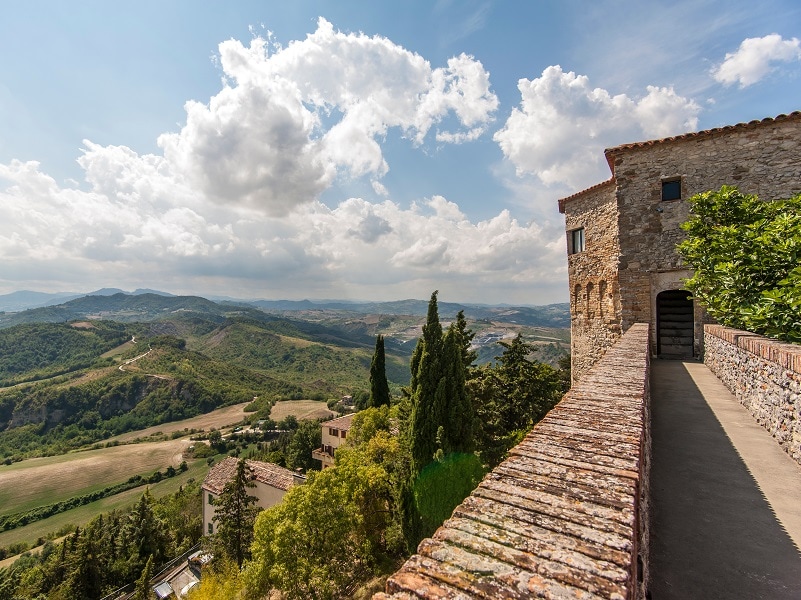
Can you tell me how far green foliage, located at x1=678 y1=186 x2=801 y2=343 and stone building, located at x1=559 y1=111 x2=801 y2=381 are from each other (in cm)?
162

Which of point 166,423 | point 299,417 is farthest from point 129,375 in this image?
point 299,417

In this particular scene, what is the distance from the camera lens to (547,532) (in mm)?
1617

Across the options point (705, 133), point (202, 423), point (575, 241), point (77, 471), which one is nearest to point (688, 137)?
point (705, 133)

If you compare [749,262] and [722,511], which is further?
[749,262]

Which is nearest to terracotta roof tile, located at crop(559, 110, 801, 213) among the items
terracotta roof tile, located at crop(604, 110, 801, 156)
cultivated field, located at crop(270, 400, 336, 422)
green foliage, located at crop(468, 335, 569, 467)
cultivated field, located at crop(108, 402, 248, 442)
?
terracotta roof tile, located at crop(604, 110, 801, 156)

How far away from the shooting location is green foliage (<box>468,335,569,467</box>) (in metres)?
16.1

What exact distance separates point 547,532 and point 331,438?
40984 mm

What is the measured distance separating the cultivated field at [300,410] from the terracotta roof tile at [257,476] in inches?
2237

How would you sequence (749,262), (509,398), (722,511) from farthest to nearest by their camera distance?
(509,398) → (749,262) → (722,511)

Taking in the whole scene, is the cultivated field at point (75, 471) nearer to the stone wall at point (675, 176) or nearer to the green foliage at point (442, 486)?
the green foliage at point (442, 486)

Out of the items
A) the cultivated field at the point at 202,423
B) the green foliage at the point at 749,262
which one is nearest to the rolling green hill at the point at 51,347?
the cultivated field at the point at 202,423

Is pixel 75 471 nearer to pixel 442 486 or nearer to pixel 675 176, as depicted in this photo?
pixel 442 486

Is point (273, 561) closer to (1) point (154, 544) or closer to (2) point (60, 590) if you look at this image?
(2) point (60, 590)

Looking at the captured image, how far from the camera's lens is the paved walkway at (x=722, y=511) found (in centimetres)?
248
